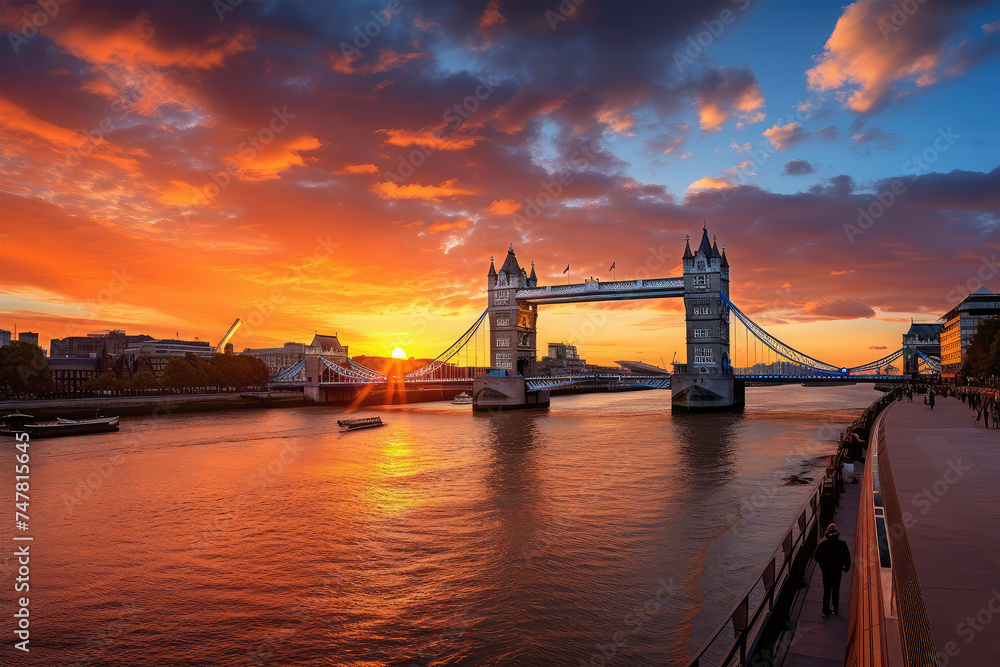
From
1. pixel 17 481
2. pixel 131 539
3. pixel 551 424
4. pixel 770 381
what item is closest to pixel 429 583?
pixel 131 539

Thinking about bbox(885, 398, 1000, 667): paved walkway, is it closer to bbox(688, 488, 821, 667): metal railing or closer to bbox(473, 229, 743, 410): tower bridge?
bbox(688, 488, 821, 667): metal railing

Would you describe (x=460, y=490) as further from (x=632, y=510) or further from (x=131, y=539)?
(x=131, y=539)

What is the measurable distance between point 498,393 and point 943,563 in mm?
67058

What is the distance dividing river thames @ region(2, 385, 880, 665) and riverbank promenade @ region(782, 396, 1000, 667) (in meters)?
3.48

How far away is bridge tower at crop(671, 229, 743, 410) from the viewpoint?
219 feet

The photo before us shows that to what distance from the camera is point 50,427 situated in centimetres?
4800

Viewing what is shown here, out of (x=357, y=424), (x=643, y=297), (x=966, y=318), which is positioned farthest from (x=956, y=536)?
(x=966, y=318)

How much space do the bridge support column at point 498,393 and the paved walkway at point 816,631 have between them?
212ft

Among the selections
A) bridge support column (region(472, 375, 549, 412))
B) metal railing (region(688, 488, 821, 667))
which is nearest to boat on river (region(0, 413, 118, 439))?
bridge support column (region(472, 375, 549, 412))

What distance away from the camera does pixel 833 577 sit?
339 inches

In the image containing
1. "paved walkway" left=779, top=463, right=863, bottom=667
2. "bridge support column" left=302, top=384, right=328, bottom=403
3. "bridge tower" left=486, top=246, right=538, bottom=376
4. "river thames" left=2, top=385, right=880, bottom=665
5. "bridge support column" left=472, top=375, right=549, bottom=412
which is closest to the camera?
"paved walkway" left=779, top=463, right=863, bottom=667

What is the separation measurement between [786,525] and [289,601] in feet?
50.3

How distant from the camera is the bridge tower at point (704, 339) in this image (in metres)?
66.7

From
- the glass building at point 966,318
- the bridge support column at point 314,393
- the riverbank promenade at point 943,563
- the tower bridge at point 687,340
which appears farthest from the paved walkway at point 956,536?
the glass building at point 966,318
